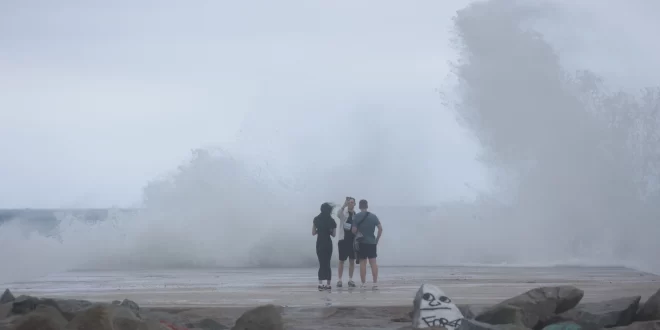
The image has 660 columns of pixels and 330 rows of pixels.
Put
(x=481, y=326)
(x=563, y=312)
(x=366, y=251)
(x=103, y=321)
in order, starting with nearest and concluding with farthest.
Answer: (x=103, y=321) → (x=481, y=326) → (x=563, y=312) → (x=366, y=251)

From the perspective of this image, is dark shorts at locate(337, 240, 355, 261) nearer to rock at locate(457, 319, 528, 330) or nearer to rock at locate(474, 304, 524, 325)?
rock at locate(474, 304, 524, 325)

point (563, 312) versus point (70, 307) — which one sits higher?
point (70, 307)

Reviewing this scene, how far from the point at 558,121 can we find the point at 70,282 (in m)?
18.5

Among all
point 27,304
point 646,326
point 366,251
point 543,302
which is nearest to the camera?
point 646,326

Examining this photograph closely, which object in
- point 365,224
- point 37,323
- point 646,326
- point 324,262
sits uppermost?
point 365,224

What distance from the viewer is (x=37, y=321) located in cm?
787

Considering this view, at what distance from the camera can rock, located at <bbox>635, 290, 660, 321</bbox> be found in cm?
952

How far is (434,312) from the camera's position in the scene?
936 cm

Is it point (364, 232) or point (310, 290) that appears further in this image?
point (364, 232)

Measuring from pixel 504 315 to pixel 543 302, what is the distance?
1.11 meters

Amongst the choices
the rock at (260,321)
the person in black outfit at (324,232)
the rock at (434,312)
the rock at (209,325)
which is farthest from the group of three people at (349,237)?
the rock at (260,321)

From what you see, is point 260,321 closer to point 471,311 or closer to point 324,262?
point 471,311

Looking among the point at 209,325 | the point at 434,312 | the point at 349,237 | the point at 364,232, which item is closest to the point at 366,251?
the point at 364,232

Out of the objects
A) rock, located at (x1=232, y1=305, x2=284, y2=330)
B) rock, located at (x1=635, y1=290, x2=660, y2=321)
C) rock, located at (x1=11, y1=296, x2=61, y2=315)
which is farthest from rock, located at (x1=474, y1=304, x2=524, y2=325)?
rock, located at (x1=11, y1=296, x2=61, y2=315)
